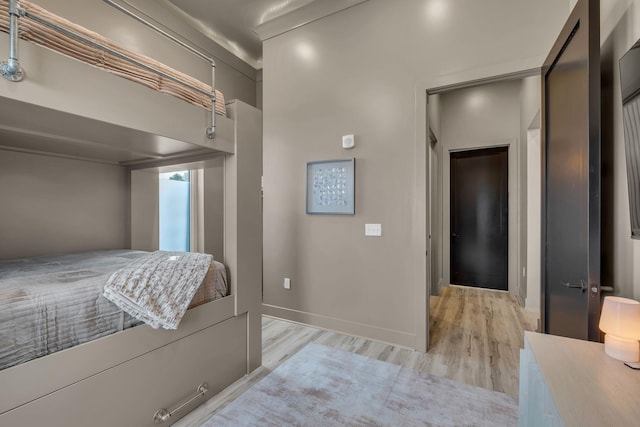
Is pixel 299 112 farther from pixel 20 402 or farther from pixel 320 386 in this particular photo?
pixel 20 402

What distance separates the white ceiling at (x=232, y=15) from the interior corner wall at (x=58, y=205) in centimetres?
204

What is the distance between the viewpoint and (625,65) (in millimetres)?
1214

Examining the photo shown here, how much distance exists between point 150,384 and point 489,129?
4.99 meters

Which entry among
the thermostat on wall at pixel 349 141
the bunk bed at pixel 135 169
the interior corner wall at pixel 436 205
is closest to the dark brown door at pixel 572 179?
the thermostat on wall at pixel 349 141

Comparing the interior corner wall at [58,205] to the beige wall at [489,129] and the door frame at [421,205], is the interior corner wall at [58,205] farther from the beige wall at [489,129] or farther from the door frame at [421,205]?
the beige wall at [489,129]

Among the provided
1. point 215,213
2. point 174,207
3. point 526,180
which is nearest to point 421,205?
point 215,213

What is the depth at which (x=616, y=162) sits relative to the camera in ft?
4.67

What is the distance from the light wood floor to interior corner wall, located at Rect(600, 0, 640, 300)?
105 centimetres

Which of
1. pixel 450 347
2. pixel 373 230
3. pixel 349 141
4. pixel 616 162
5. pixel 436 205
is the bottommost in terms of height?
pixel 450 347

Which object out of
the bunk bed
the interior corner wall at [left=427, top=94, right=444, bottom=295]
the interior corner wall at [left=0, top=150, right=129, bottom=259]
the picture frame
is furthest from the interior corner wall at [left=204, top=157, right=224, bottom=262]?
the interior corner wall at [left=427, top=94, right=444, bottom=295]

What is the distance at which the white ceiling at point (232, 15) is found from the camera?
10.1 feet

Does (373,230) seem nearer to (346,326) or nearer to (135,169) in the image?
(346,326)

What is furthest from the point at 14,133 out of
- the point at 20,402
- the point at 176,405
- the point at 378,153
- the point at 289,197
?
the point at 378,153

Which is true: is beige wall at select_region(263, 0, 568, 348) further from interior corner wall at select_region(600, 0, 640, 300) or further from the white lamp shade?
the white lamp shade
